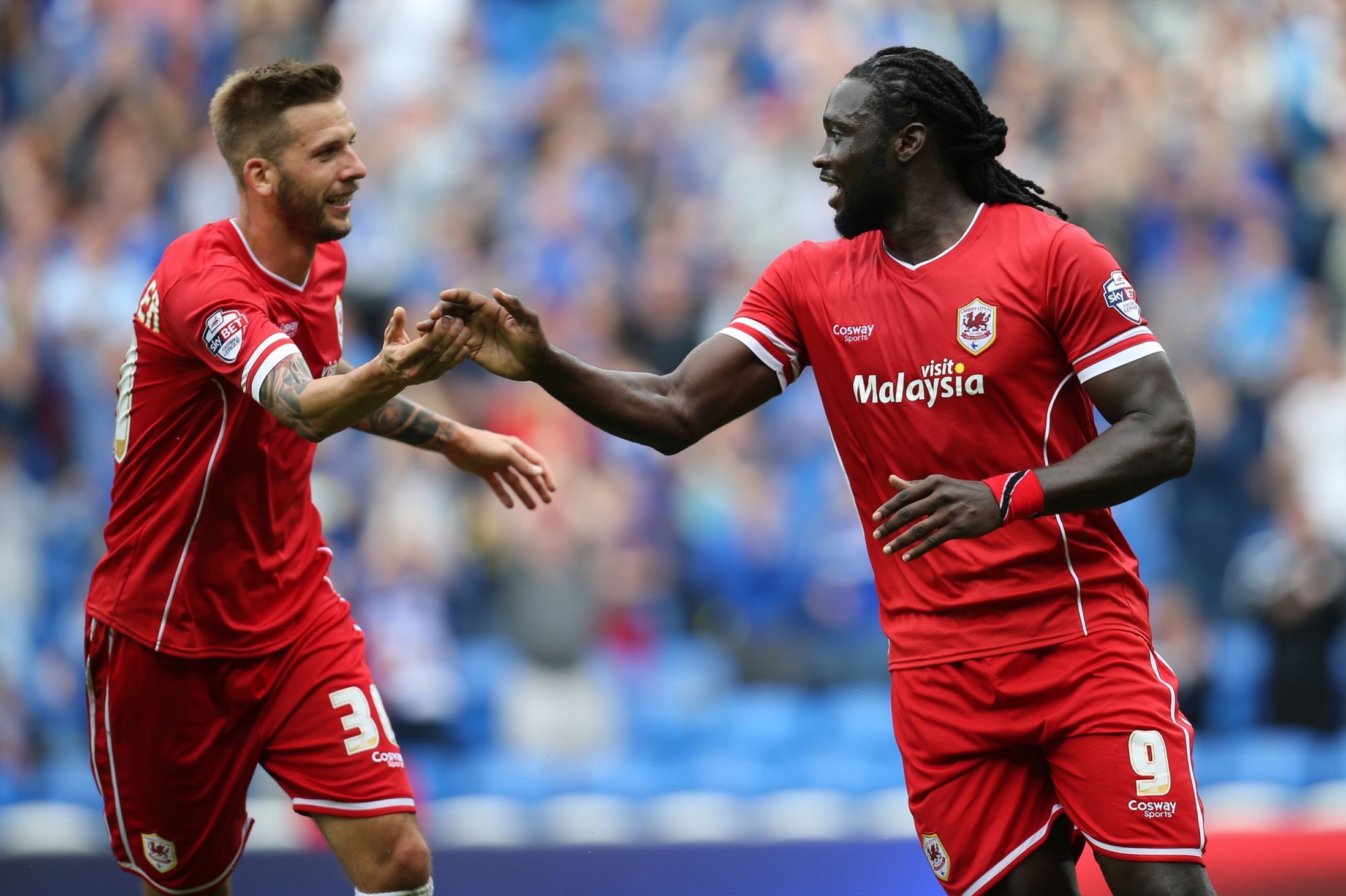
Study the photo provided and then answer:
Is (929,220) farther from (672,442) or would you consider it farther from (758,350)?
(672,442)

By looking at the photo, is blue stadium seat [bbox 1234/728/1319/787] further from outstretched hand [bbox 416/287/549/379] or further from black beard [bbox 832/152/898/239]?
outstretched hand [bbox 416/287/549/379]

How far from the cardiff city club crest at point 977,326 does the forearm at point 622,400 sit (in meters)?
0.80

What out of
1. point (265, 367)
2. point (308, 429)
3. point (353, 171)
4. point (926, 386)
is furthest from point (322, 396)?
point (926, 386)

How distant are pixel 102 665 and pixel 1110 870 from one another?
10.0 feet

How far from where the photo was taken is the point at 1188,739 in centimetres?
412

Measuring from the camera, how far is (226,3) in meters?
10.7

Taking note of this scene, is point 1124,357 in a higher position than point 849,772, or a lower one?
higher

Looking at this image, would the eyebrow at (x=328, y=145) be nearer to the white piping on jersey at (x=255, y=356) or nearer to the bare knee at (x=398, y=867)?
the white piping on jersey at (x=255, y=356)

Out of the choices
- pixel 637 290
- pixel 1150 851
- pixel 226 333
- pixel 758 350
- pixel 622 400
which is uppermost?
pixel 637 290

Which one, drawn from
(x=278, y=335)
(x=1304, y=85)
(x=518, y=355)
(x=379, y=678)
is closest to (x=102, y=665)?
(x=278, y=335)

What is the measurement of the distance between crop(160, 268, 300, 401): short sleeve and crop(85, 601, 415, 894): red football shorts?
93 centimetres

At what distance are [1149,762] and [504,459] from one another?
2250 mm

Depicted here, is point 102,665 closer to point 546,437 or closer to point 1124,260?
point 546,437

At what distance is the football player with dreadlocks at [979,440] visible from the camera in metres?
4.00
